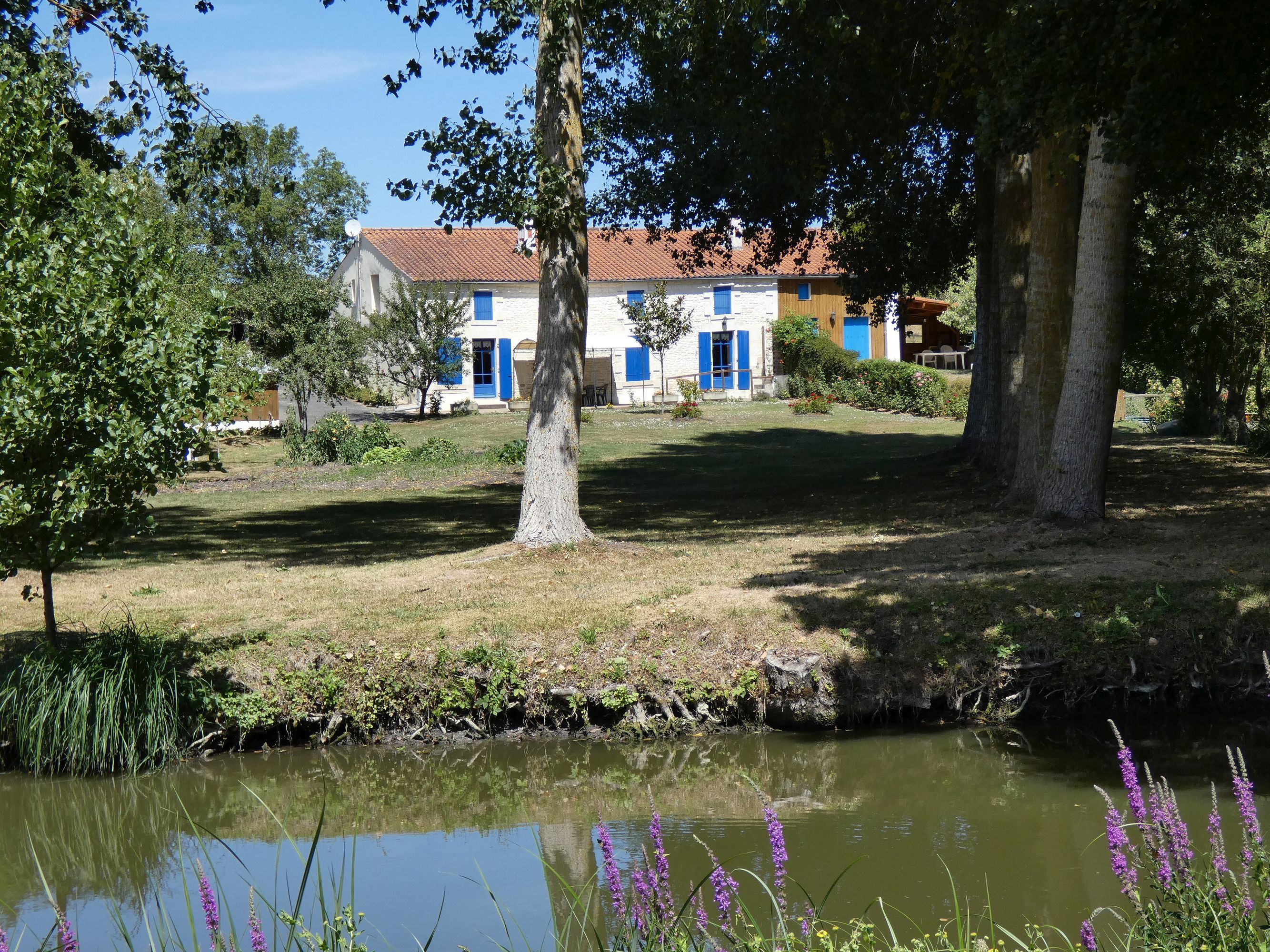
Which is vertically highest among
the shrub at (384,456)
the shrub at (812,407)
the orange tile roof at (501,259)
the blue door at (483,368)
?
the orange tile roof at (501,259)

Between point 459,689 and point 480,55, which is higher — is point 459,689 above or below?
below

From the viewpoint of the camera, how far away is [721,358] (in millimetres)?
44719

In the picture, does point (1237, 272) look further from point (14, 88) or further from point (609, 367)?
point (609, 367)

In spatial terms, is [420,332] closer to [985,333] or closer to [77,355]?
[985,333]

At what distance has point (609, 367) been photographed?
4319 centimetres

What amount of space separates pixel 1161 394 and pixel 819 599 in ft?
87.0

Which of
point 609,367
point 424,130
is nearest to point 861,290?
point 424,130

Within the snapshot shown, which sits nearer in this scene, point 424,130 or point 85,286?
point 85,286

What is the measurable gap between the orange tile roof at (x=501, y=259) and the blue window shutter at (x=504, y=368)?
7.62ft

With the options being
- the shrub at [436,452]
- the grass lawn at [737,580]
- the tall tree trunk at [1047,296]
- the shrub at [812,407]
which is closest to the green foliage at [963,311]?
the shrub at [812,407]

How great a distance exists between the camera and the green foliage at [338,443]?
1053 inches

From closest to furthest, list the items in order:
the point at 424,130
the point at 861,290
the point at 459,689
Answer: the point at 459,689 < the point at 424,130 < the point at 861,290

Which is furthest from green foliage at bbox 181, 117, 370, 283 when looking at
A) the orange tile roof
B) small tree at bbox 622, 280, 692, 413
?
small tree at bbox 622, 280, 692, 413

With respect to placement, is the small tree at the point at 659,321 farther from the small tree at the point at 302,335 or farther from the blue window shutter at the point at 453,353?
the small tree at the point at 302,335
